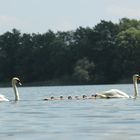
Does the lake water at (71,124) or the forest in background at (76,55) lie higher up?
the forest in background at (76,55)

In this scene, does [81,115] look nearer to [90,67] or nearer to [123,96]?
[123,96]

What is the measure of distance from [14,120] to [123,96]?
56.6 ft

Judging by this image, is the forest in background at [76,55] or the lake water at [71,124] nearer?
the lake water at [71,124]

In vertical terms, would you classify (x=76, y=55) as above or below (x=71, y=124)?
above

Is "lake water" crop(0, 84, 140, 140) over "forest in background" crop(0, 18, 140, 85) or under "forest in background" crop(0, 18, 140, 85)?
under

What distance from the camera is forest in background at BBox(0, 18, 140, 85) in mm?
135875

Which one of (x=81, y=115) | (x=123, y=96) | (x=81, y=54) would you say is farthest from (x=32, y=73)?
(x=81, y=115)

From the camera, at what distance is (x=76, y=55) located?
146 m

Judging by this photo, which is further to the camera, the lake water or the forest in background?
the forest in background

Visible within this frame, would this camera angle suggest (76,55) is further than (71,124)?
Yes

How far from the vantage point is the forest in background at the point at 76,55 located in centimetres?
13588

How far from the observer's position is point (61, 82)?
138 m

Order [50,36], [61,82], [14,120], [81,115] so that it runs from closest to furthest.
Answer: [14,120]
[81,115]
[61,82]
[50,36]

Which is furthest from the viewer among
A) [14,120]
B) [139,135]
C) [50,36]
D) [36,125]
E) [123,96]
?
[50,36]
